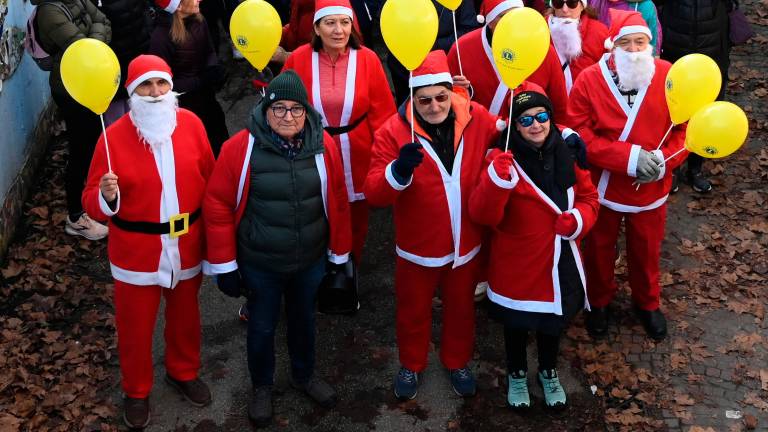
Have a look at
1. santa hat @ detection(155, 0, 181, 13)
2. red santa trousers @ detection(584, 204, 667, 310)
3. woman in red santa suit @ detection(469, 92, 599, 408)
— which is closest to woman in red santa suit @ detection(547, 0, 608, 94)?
red santa trousers @ detection(584, 204, 667, 310)

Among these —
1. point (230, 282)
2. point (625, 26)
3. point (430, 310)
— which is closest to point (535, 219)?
point (430, 310)

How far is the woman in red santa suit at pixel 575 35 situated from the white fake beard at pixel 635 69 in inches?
30.2

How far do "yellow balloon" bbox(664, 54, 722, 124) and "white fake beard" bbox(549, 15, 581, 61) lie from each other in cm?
110

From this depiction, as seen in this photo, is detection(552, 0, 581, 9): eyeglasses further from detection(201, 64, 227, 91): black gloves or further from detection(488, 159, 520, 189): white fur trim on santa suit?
detection(201, 64, 227, 91): black gloves

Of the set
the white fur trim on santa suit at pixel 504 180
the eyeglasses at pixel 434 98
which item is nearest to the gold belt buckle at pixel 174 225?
the eyeglasses at pixel 434 98

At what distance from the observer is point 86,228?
7.29m

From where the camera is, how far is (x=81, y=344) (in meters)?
6.14

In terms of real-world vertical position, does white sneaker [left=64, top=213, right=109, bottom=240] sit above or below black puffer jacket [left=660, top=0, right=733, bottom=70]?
below

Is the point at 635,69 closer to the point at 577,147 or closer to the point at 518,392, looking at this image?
the point at 577,147

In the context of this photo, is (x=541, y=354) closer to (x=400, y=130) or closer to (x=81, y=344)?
(x=400, y=130)

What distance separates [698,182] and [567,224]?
3637mm

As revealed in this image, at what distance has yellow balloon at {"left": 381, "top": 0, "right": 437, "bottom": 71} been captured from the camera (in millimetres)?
4684

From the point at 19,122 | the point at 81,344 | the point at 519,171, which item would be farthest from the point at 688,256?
the point at 19,122

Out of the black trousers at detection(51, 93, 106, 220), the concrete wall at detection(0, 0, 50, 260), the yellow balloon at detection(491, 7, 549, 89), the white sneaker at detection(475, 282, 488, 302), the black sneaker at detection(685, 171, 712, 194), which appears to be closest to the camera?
the yellow balloon at detection(491, 7, 549, 89)
